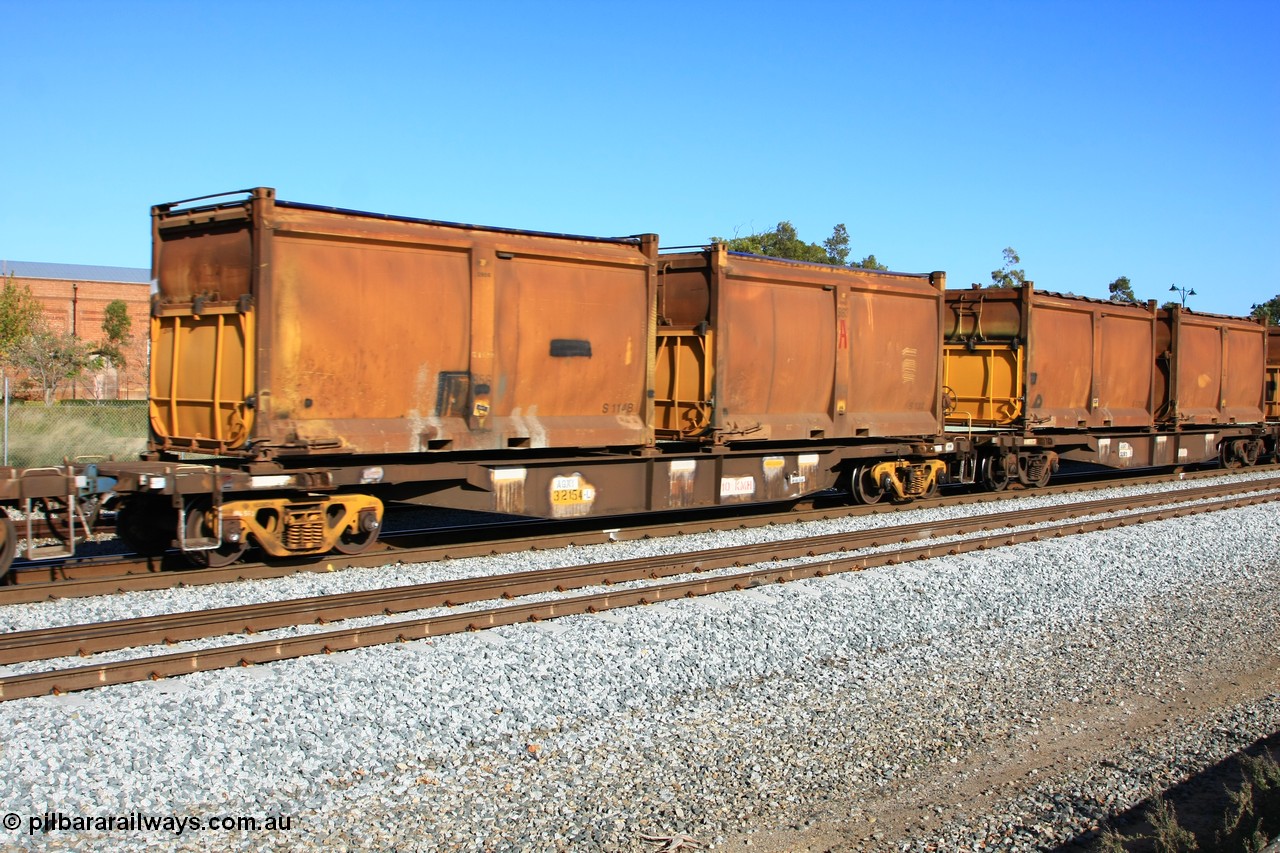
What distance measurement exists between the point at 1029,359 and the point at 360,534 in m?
12.5

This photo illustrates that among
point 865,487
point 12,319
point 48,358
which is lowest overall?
point 865,487

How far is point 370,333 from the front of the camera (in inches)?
411

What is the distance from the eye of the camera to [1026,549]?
12.4m

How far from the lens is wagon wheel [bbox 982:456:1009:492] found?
59.9 feet

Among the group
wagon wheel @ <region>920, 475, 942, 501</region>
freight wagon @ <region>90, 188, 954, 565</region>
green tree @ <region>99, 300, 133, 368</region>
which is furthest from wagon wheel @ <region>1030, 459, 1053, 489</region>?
green tree @ <region>99, 300, 133, 368</region>

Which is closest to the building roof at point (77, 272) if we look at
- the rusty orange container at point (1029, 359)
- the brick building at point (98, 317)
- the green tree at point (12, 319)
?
the brick building at point (98, 317)

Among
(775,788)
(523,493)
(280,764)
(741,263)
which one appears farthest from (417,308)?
(775,788)

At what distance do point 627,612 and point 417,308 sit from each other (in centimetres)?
413

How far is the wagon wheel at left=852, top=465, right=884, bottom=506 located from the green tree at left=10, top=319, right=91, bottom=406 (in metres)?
29.5

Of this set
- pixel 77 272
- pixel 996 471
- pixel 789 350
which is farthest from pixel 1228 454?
pixel 77 272

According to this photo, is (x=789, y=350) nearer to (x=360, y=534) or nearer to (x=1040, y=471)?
(x=360, y=534)

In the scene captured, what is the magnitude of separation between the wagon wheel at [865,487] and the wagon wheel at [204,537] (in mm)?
9196

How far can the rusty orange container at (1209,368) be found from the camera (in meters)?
22.0

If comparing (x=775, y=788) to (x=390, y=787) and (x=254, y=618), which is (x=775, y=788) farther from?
(x=254, y=618)
